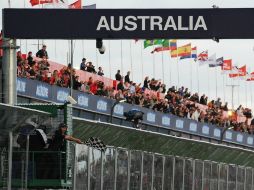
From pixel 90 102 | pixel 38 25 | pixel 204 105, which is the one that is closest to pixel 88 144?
pixel 38 25

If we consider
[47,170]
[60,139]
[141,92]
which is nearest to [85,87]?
[141,92]

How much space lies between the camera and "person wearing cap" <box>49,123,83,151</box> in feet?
67.8

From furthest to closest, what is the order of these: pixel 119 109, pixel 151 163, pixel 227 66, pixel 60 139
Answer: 1. pixel 227 66
2. pixel 119 109
3. pixel 151 163
4. pixel 60 139

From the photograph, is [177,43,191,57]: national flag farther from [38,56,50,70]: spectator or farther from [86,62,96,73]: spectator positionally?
[38,56,50,70]: spectator

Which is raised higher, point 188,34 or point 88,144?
point 188,34

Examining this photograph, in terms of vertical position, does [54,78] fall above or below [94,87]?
above

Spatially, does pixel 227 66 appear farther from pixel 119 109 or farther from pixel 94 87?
pixel 94 87

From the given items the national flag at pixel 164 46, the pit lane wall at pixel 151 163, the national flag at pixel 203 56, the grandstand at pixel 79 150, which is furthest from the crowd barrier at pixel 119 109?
the pit lane wall at pixel 151 163

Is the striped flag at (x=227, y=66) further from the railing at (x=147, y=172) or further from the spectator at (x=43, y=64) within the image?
the railing at (x=147, y=172)

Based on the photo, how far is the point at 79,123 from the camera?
21.6 meters

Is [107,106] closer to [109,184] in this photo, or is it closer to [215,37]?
[215,37]

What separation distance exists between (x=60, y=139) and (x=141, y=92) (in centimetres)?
3030

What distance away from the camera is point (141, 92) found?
167 feet

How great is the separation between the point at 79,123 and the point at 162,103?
3186cm
